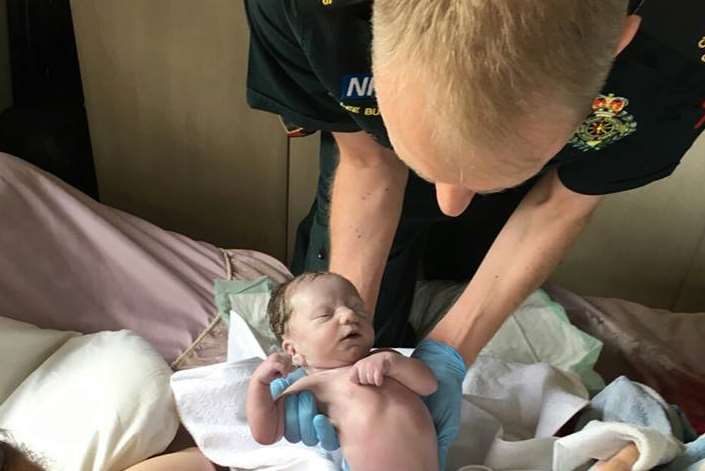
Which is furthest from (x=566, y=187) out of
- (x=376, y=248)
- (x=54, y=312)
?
(x=54, y=312)

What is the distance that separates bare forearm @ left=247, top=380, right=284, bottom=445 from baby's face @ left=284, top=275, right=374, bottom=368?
0.26 feet

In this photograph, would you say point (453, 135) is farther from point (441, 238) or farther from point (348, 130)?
point (441, 238)

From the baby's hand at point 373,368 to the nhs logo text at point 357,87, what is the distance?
1.04ft

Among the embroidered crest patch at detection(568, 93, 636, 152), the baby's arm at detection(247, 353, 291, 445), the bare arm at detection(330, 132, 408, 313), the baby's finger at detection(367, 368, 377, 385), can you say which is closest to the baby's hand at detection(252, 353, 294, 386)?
the baby's arm at detection(247, 353, 291, 445)

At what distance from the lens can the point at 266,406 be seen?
1003mm

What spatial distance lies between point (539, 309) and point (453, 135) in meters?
0.90

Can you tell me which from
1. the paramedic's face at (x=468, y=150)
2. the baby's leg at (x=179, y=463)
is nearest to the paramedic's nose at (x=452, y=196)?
the paramedic's face at (x=468, y=150)

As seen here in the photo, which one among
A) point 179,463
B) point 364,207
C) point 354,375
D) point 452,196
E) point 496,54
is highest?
point 496,54

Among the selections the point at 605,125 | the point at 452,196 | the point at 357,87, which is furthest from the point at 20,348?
the point at 605,125

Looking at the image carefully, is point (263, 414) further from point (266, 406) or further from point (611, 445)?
point (611, 445)

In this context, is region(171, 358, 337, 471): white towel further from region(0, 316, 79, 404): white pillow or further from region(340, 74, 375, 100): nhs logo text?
region(340, 74, 375, 100): nhs logo text

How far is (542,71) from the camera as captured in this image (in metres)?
0.63

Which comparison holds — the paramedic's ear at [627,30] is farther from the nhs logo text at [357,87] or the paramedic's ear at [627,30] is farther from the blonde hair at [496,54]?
the nhs logo text at [357,87]

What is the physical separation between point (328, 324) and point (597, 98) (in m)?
0.42
